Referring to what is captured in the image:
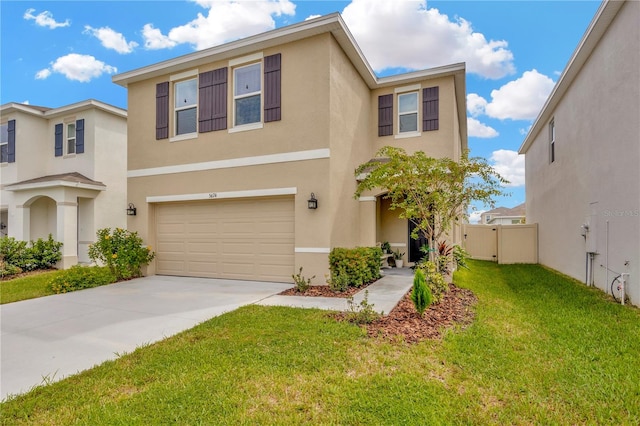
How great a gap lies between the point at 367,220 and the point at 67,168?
13217 mm

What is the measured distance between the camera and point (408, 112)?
426 inches

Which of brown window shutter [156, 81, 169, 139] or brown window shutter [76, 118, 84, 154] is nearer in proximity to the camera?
brown window shutter [156, 81, 169, 139]

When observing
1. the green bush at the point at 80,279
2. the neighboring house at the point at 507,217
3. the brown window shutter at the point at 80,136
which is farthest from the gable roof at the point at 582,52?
the neighboring house at the point at 507,217

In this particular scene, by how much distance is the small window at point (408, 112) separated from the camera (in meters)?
10.8

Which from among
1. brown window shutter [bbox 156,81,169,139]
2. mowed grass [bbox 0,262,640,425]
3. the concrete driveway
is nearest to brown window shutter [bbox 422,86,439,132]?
the concrete driveway

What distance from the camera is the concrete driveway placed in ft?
13.0

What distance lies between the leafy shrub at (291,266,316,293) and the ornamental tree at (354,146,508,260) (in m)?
2.63

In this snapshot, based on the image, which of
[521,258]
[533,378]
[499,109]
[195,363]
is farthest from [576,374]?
[499,109]

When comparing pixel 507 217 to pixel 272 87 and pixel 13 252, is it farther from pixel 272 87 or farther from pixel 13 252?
pixel 13 252

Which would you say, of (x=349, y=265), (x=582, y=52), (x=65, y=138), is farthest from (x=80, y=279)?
(x=582, y=52)

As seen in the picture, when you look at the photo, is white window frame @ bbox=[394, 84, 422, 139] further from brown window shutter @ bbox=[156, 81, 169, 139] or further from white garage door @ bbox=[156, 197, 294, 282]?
brown window shutter @ bbox=[156, 81, 169, 139]

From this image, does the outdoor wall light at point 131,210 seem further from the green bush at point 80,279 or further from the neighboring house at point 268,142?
the green bush at point 80,279

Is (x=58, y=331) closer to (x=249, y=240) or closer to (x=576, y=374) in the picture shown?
(x=249, y=240)

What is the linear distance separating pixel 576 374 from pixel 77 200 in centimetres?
1639
